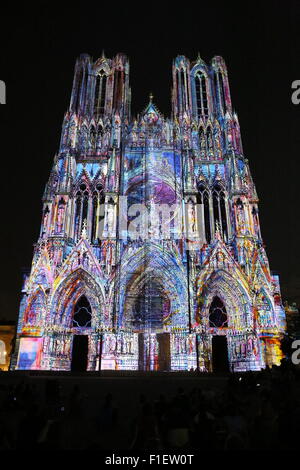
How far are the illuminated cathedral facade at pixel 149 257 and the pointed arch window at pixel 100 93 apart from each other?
1.65 meters

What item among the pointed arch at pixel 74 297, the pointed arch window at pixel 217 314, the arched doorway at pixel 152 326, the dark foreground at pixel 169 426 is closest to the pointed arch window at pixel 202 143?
the arched doorway at pixel 152 326

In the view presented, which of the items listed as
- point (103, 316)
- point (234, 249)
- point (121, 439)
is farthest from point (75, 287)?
point (121, 439)

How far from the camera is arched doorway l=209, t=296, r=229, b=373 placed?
24.3 metres

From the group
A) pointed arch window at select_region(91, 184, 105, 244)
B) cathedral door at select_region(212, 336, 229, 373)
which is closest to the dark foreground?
cathedral door at select_region(212, 336, 229, 373)

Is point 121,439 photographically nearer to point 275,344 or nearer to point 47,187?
point 275,344

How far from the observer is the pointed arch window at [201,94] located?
32.4 meters

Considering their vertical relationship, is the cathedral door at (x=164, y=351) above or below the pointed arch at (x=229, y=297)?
below

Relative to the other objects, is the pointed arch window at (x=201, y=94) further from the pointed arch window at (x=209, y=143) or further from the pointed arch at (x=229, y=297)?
the pointed arch at (x=229, y=297)

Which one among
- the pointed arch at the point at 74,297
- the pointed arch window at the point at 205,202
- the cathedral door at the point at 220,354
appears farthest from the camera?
the pointed arch window at the point at 205,202

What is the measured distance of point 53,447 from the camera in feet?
15.4

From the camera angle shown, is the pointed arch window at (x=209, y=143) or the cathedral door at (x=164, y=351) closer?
the cathedral door at (x=164, y=351)

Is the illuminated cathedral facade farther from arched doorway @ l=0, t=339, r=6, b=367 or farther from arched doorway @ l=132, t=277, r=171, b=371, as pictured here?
arched doorway @ l=0, t=339, r=6, b=367

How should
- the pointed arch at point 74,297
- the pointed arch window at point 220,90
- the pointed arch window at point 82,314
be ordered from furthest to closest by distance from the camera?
1. the pointed arch window at point 220,90
2. the pointed arch window at point 82,314
3. the pointed arch at point 74,297

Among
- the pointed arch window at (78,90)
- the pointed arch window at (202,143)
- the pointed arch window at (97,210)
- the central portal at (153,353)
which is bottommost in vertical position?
the central portal at (153,353)
